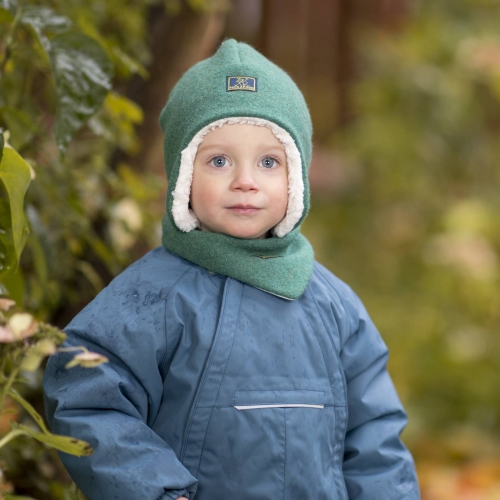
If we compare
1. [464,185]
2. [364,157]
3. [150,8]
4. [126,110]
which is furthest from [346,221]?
[126,110]

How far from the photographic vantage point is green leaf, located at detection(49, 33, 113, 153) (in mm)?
1539

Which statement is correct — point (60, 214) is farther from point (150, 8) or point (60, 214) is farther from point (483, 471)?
point (483, 471)

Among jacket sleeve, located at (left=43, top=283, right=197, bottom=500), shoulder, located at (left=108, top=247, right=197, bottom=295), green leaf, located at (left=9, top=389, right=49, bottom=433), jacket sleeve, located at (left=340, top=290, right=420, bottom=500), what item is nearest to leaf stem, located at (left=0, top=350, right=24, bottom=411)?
green leaf, located at (left=9, top=389, right=49, bottom=433)

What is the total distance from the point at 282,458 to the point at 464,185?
4.04m

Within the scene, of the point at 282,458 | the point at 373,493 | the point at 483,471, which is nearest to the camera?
the point at 282,458

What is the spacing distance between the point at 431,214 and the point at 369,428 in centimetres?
373

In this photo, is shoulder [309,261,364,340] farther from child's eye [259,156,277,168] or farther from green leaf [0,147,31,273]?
green leaf [0,147,31,273]

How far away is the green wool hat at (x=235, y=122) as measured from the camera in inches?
55.8

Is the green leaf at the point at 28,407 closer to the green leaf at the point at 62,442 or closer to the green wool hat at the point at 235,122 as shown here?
the green leaf at the point at 62,442

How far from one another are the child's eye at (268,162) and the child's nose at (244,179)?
0.12 ft

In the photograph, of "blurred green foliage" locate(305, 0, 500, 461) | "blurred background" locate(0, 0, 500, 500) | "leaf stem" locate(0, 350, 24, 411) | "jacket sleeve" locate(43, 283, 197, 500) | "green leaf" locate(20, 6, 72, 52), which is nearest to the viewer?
"leaf stem" locate(0, 350, 24, 411)

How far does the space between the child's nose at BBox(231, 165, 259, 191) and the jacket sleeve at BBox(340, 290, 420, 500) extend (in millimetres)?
318

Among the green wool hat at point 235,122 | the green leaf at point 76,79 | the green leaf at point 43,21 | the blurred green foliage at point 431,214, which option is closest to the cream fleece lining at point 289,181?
the green wool hat at point 235,122

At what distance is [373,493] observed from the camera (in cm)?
151
